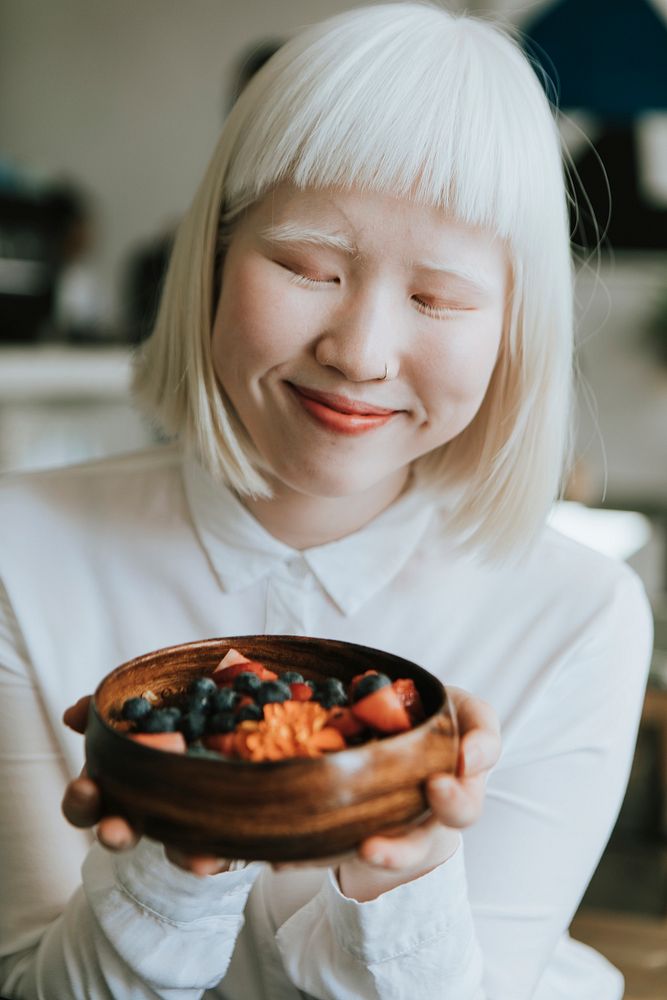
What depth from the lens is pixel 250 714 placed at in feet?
2.31

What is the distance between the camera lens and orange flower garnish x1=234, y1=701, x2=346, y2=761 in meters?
0.68

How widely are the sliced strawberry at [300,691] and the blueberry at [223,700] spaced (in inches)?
1.8

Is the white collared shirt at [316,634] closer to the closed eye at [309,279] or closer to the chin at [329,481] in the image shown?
the chin at [329,481]

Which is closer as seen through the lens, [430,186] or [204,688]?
[204,688]

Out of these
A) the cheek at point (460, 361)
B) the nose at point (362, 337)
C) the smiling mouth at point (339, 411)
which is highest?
the nose at point (362, 337)

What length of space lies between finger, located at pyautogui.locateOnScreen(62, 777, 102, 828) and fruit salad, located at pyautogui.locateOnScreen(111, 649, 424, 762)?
48mm

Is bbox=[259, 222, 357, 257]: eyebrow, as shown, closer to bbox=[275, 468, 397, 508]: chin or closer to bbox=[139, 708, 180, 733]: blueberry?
bbox=[275, 468, 397, 508]: chin

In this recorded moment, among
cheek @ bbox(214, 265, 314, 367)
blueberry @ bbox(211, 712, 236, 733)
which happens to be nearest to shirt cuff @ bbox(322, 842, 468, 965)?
blueberry @ bbox(211, 712, 236, 733)

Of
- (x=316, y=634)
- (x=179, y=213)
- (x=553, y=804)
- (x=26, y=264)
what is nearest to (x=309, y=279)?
(x=316, y=634)

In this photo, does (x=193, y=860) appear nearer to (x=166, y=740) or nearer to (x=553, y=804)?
(x=166, y=740)

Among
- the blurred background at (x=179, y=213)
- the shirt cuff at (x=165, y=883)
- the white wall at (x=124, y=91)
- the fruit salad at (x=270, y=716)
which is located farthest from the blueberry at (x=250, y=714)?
the white wall at (x=124, y=91)

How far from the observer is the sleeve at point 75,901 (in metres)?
0.88

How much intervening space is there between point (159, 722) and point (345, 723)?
0.13 meters

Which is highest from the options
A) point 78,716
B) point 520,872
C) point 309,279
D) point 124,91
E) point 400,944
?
point 309,279
